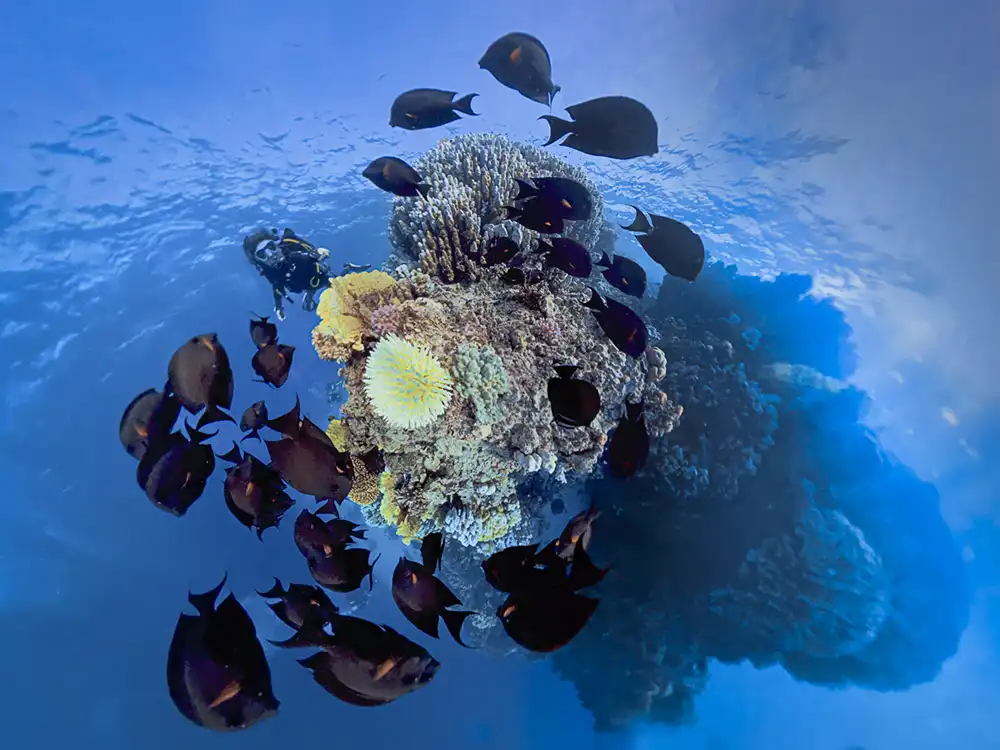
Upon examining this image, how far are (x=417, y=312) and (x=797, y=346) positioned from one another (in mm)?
6329

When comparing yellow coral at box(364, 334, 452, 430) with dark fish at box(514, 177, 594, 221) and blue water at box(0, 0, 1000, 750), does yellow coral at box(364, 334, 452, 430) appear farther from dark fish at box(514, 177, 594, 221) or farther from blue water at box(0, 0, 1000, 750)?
blue water at box(0, 0, 1000, 750)

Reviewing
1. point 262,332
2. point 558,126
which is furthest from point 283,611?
point 558,126

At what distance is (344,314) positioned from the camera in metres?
3.54

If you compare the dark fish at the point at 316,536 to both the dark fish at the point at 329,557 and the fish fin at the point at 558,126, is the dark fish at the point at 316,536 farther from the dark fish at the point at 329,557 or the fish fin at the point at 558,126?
the fish fin at the point at 558,126

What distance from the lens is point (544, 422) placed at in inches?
→ 148

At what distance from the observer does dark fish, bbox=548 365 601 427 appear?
8.71ft

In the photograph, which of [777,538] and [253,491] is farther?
[777,538]

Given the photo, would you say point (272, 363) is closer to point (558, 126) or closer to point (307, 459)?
point (307, 459)

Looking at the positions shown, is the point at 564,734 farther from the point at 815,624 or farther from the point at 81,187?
the point at 81,187

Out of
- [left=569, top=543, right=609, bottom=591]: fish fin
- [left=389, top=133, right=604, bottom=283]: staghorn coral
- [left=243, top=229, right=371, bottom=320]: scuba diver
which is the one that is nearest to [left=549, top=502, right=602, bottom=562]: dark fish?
[left=569, top=543, right=609, bottom=591]: fish fin

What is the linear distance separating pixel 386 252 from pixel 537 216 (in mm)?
15520

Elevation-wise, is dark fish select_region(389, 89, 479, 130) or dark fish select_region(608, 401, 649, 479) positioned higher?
dark fish select_region(389, 89, 479, 130)

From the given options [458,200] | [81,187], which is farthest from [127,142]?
[458,200]

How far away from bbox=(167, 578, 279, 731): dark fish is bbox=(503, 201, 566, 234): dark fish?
2.77 meters
